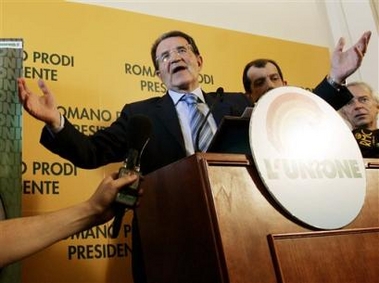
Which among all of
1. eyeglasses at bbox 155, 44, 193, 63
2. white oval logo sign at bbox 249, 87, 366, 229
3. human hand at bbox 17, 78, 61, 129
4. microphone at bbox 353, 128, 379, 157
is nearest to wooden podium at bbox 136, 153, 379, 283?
white oval logo sign at bbox 249, 87, 366, 229

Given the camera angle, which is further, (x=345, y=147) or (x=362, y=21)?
(x=362, y=21)

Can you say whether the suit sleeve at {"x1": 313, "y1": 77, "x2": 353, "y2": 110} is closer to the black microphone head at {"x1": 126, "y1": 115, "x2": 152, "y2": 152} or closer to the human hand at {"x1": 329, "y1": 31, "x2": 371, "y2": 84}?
the human hand at {"x1": 329, "y1": 31, "x2": 371, "y2": 84}

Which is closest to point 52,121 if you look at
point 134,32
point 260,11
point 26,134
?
point 26,134

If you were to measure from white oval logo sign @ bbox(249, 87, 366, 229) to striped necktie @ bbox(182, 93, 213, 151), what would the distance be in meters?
0.42

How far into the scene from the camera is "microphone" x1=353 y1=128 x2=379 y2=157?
4.79ft

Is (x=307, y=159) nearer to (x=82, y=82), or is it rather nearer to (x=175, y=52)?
(x=175, y=52)

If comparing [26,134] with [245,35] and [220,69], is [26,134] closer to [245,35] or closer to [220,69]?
[220,69]

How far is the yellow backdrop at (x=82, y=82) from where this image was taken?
158 centimetres

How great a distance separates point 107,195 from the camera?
84 centimetres

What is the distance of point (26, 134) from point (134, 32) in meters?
0.66

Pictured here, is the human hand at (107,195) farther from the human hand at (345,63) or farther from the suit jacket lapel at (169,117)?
the human hand at (345,63)

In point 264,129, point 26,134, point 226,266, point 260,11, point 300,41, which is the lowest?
point 226,266

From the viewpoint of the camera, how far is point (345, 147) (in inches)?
36.2

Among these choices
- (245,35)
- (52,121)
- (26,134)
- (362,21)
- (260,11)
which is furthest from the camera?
(362,21)
